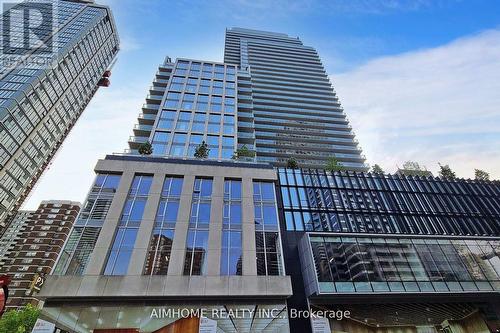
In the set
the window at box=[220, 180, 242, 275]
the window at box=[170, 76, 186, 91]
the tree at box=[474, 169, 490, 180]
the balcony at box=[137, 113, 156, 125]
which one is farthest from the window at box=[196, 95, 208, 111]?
the tree at box=[474, 169, 490, 180]

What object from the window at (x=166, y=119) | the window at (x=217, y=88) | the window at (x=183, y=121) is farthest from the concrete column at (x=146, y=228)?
the window at (x=217, y=88)

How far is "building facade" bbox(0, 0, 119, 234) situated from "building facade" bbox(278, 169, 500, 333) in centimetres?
5396

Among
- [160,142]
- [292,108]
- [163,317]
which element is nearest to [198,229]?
[163,317]

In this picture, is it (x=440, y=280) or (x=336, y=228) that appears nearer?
(x=440, y=280)

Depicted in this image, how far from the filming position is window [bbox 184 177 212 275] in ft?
63.8

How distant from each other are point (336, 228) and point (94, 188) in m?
23.8

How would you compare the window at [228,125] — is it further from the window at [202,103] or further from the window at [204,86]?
the window at [204,86]

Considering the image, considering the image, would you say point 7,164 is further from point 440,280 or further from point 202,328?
point 440,280

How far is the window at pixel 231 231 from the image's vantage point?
64.4 ft

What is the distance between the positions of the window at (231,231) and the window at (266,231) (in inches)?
62.4

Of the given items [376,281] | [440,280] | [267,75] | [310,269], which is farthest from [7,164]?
[267,75]

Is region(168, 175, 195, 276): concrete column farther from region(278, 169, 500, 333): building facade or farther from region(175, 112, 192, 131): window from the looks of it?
region(175, 112, 192, 131): window

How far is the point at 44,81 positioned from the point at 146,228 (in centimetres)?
5765

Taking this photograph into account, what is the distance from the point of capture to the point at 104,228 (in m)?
20.5
